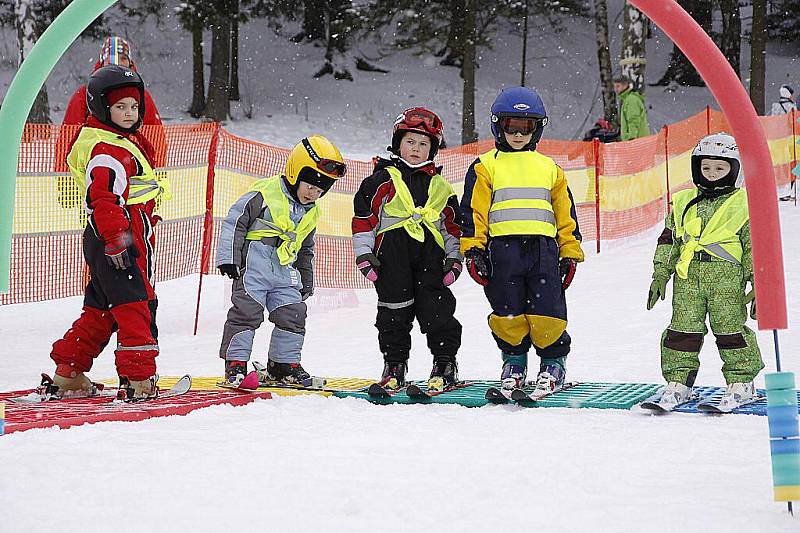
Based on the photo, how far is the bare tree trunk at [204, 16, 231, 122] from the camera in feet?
95.9

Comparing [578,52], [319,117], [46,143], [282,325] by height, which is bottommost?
[282,325]

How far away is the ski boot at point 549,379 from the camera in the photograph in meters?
5.86

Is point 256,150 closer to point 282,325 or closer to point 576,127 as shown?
point 282,325

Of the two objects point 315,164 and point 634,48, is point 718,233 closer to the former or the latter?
point 315,164

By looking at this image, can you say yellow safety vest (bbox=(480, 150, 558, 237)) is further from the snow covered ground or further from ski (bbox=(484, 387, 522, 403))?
the snow covered ground

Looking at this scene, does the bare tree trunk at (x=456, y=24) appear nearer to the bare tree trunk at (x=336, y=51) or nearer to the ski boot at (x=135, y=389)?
the bare tree trunk at (x=336, y=51)

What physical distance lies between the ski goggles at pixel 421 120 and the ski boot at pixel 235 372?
1823 millimetres

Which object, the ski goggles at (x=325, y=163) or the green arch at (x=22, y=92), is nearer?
the green arch at (x=22, y=92)

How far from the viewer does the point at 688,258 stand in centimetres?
550

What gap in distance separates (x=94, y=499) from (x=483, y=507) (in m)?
1.31

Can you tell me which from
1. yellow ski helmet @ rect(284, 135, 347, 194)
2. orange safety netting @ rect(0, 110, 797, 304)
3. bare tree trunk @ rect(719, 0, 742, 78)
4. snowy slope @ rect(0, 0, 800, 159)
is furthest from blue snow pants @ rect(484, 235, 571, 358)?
bare tree trunk @ rect(719, 0, 742, 78)

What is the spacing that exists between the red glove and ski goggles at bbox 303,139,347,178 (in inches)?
51.1

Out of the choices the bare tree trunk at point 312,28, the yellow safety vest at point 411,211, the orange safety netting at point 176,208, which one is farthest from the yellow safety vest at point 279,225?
the bare tree trunk at point 312,28

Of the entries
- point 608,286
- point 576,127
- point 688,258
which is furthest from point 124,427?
point 576,127
